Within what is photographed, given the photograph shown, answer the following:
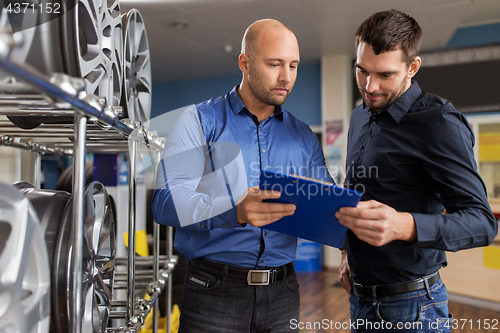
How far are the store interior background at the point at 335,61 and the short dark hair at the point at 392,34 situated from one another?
286 cm

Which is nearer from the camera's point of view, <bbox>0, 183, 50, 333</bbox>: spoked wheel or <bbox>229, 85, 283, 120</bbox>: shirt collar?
<bbox>0, 183, 50, 333</bbox>: spoked wheel

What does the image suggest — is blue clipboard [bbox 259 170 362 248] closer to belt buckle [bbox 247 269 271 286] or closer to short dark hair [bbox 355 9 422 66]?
belt buckle [bbox 247 269 271 286]

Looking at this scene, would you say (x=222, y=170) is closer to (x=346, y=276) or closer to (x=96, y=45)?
(x=96, y=45)

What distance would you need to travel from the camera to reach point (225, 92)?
22.9ft

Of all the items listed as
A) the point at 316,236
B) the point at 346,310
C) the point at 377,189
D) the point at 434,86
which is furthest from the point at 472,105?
the point at 316,236

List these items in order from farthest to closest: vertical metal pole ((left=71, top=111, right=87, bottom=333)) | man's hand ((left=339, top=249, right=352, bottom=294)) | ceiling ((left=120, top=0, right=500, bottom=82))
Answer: ceiling ((left=120, top=0, right=500, bottom=82)), man's hand ((left=339, top=249, right=352, bottom=294)), vertical metal pole ((left=71, top=111, right=87, bottom=333))

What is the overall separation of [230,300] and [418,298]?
0.64m

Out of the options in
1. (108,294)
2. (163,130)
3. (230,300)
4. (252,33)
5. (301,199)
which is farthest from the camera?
(163,130)

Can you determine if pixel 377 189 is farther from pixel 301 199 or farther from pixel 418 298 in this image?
pixel 301 199

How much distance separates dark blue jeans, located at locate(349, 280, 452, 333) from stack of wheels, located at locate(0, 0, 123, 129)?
1.13 metres

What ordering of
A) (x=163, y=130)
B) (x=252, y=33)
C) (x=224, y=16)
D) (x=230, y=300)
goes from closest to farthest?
(x=230, y=300) → (x=252, y=33) → (x=224, y=16) → (x=163, y=130)

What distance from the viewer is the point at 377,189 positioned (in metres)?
1.39

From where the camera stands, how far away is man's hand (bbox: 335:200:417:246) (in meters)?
1.02

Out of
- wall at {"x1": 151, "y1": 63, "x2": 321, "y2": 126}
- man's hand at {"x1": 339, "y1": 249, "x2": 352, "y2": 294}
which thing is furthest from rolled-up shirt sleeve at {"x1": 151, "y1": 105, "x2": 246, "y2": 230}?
wall at {"x1": 151, "y1": 63, "x2": 321, "y2": 126}
